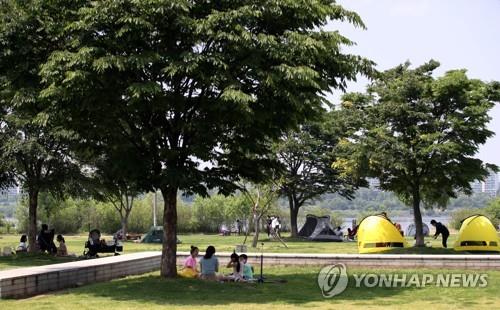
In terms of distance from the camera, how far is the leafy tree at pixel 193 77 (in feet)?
43.7

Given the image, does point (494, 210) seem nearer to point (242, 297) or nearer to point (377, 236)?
point (377, 236)

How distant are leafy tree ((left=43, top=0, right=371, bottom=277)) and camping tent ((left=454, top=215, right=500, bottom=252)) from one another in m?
12.1

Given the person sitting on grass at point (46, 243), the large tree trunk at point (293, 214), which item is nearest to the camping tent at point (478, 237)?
the person sitting on grass at point (46, 243)

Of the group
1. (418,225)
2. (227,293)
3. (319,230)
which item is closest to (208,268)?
(227,293)

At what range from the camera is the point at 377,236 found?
25469mm

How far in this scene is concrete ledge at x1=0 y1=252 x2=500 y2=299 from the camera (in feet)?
46.4

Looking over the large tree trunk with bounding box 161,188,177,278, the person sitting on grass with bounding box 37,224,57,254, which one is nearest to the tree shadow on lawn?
the large tree trunk with bounding box 161,188,177,278

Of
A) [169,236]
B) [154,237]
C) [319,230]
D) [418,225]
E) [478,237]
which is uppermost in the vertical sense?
[418,225]

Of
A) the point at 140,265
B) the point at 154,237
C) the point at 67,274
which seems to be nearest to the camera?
the point at 67,274

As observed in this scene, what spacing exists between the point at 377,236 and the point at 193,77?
544 inches

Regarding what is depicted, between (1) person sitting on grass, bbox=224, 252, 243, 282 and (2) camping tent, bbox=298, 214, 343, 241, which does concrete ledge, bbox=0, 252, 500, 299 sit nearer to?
(1) person sitting on grass, bbox=224, 252, 243, 282

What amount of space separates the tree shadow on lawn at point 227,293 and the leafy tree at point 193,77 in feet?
4.72

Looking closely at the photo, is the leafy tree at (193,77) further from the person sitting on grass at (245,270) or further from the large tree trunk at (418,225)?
the large tree trunk at (418,225)

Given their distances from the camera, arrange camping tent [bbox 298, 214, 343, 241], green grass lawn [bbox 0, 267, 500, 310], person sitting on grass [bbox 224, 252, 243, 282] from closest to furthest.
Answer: green grass lawn [bbox 0, 267, 500, 310]
person sitting on grass [bbox 224, 252, 243, 282]
camping tent [bbox 298, 214, 343, 241]
